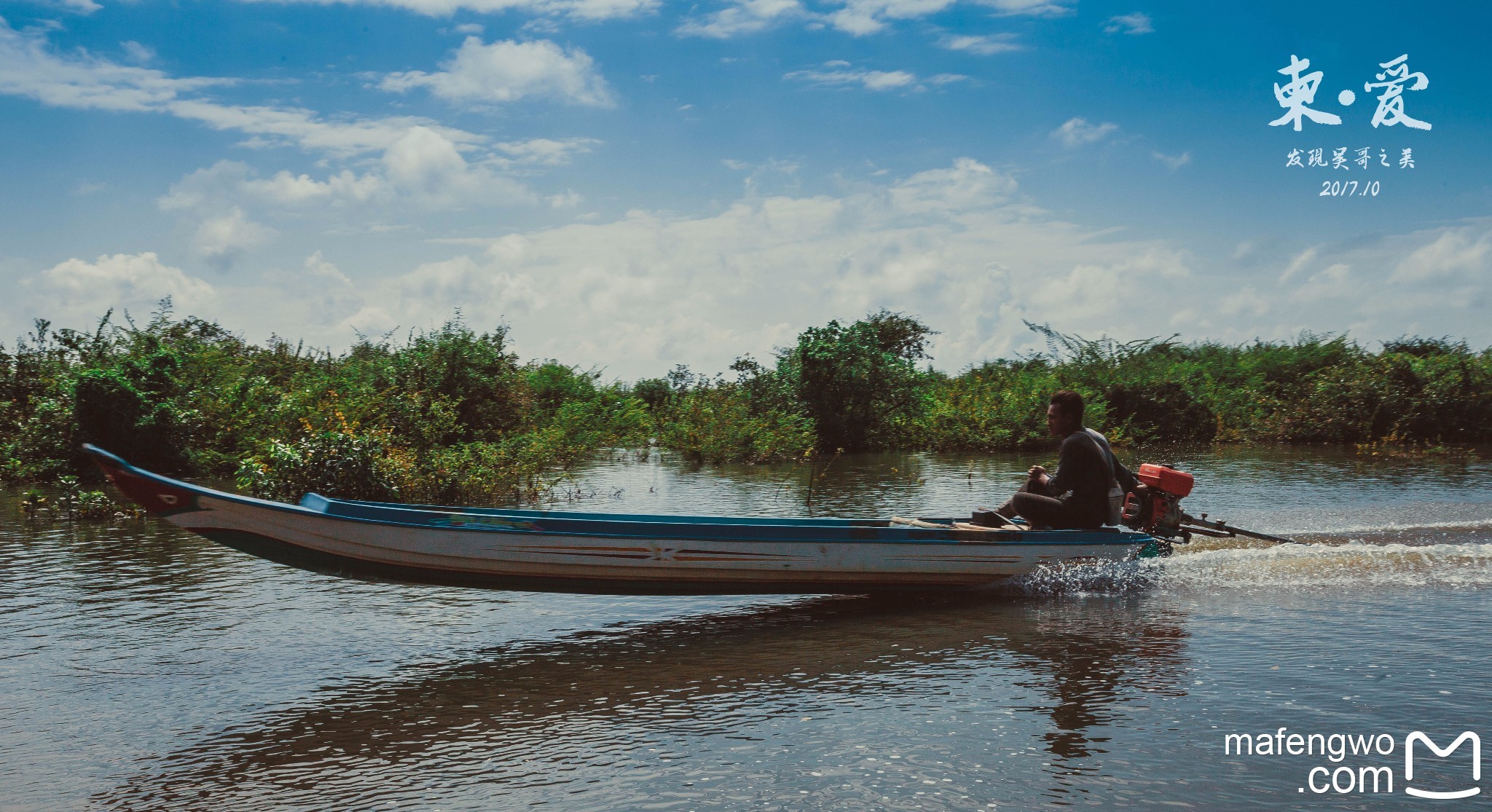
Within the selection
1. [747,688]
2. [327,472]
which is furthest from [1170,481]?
[327,472]

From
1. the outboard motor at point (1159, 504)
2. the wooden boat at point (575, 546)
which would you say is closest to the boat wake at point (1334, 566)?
the outboard motor at point (1159, 504)

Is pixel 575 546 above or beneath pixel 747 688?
above

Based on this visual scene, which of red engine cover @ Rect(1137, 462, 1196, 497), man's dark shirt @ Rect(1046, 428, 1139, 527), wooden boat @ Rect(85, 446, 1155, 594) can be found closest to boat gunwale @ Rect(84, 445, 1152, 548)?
wooden boat @ Rect(85, 446, 1155, 594)

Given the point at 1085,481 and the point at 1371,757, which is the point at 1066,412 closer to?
the point at 1085,481

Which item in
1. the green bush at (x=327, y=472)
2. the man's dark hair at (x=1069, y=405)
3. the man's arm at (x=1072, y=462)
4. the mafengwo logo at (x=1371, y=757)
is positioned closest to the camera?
the mafengwo logo at (x=1371, y=757)

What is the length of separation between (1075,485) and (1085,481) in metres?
0.09

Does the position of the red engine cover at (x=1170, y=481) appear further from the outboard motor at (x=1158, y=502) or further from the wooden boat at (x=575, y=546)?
the wooden boat at (x=575, y=546)

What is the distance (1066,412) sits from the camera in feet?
29.2

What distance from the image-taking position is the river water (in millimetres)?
5039

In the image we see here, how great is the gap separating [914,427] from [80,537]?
2008cm

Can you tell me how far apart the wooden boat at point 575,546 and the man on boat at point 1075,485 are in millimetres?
373

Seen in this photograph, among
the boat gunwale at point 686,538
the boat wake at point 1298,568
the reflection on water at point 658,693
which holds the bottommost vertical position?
the reflection on water at point 658,693

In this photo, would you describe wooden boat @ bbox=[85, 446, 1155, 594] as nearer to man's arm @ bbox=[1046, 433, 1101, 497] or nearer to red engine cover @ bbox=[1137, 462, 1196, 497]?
man's arm @ bbox=[1046, 433, 1101, 497]

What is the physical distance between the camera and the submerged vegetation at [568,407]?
17047mm
